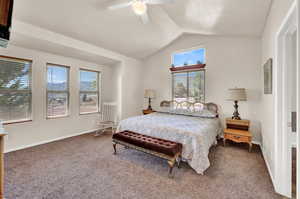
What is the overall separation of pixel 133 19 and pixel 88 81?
2.56 meters

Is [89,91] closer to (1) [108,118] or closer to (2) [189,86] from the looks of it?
(1) [108,118]

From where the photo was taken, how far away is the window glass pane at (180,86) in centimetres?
461

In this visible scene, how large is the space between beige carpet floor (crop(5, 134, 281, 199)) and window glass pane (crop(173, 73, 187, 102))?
2097 mm

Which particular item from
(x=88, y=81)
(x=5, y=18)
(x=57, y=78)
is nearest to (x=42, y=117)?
(x=57, y=78)

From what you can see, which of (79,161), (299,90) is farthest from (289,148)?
(79,161)

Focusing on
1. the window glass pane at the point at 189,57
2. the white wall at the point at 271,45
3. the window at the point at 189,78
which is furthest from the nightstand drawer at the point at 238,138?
the window glass pane at the point at 189,57

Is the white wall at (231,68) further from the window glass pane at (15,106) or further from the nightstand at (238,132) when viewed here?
the window glass pane at (15,106)

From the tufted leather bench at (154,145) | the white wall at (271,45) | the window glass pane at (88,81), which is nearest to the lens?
the white wall at (271,45)

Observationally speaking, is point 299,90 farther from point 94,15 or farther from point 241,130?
point 94,15

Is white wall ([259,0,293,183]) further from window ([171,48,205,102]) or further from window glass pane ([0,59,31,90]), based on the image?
window glass pane ([0,59,31,90])

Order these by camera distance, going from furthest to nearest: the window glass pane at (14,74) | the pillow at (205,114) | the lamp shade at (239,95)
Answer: the pillow at (205,114), the lamp shade at (239,95), the window glass pane at (14,74)

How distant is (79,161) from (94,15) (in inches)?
118

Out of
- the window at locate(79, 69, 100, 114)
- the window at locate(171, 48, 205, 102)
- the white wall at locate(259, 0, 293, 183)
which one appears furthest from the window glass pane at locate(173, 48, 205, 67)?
the window at locate(79, 69, 100, 114)

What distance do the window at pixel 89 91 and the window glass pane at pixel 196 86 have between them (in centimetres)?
332
